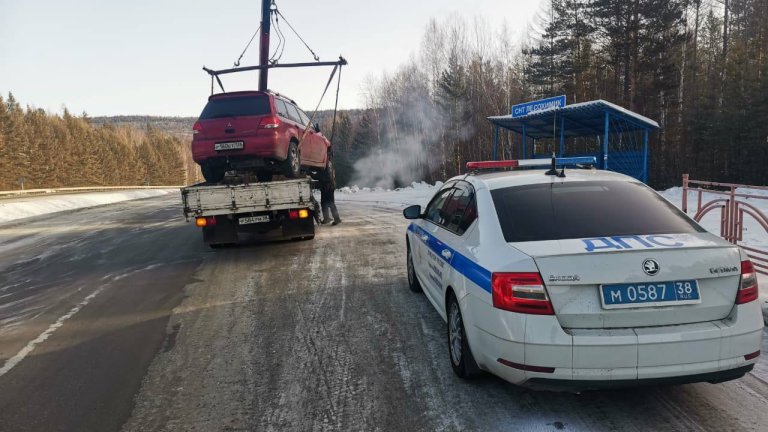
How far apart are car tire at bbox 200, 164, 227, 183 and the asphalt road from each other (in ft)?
8.34

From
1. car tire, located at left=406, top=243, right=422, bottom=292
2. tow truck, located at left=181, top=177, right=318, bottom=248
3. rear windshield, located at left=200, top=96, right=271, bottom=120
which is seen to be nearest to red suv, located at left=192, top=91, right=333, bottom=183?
rear windshield, located at left=200, top=96, right=271, bottom=120

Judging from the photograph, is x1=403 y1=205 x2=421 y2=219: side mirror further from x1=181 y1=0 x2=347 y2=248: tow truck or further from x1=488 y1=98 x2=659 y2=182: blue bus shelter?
x1=488 y1=98 x2=659 y2=182: blue bus shelter

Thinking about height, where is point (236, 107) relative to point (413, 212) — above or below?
above

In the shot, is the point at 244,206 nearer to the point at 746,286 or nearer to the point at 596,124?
the point at 746,286

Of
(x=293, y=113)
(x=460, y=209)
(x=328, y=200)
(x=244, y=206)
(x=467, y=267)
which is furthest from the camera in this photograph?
(x=328, y=200)

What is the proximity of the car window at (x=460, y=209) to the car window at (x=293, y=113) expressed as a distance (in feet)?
20.6

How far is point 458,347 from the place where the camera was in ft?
10.8

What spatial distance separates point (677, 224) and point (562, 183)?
2.64ft

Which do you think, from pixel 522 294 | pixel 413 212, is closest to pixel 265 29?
pixel 413 212

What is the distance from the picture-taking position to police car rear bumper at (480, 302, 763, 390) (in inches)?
96.1

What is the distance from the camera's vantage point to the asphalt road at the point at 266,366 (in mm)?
2830

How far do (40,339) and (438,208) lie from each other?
4.16 meters

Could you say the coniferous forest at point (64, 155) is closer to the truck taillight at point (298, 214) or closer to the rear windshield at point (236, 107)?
the rear windshield at point (236, 107)

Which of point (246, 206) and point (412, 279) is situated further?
point (246, 206)
